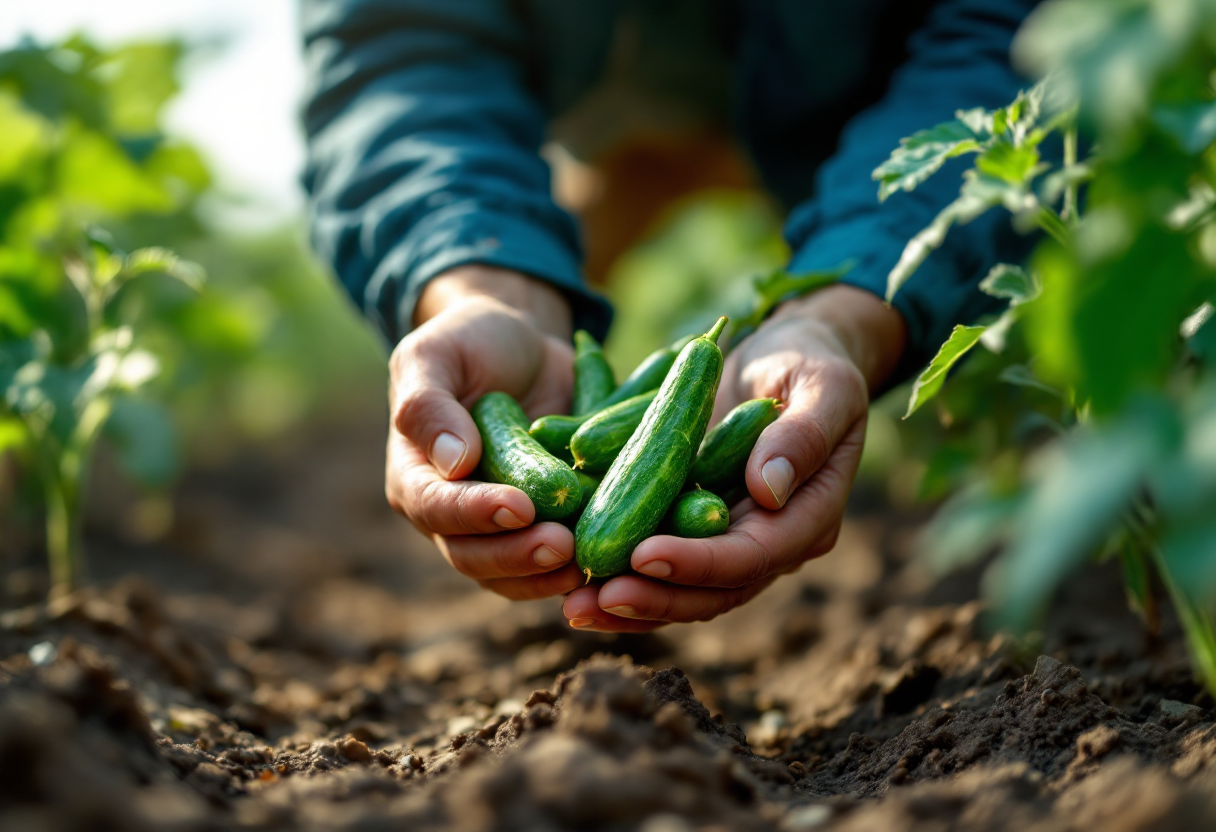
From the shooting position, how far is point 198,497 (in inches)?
299

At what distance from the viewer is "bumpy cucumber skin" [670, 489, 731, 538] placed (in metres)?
2.41

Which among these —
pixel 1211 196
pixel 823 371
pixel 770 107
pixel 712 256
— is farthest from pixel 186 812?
pixel 712 256

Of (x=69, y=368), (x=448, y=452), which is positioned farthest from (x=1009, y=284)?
(x=69, y=368)

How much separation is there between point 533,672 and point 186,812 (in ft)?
6.69

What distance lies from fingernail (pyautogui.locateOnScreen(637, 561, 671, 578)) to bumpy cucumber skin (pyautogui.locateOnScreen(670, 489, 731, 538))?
19 centimetres

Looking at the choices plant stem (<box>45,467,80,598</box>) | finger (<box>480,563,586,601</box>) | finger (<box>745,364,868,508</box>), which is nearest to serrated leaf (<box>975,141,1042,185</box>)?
finger (<box>745,364,868,508</box>)

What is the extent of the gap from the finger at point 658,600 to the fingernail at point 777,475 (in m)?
0.28

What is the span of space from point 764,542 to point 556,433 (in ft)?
2.53

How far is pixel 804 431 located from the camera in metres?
2.45

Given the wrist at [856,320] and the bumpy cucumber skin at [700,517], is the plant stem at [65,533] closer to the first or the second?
the bumpy cucumber skin at [700,517]

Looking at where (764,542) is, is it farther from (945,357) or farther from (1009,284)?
(1009,284)

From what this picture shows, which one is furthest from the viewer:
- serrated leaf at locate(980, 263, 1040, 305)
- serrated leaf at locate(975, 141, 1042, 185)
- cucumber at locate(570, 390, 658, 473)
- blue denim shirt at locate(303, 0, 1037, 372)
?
blue denim shirt at locate(303, 0, 1037, 372)

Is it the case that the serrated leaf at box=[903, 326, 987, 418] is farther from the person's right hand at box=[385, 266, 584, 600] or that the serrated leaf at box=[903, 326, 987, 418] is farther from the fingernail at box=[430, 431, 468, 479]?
the fingernail at box=[430, 431, 468, 479]

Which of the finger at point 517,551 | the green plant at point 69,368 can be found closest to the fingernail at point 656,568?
the finger at point 517,551
